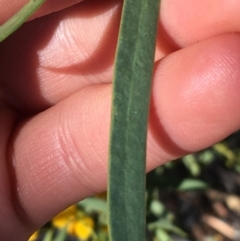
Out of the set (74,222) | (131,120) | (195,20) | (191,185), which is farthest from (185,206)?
(131,120)

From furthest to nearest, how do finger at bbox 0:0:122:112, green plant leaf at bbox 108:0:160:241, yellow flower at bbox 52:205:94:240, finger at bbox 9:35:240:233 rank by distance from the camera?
yellow flower at bbox 52:205:94:240
finger at bbox 0:0:122:112
finger at bbox 9:35:240:233
green plant leaf at bbox 108:0:160:241

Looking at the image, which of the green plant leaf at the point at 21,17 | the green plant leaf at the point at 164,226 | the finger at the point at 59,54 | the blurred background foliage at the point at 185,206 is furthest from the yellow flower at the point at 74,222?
the green plant leaf at the point at 21,17

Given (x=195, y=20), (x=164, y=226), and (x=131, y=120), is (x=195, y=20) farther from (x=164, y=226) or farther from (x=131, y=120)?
(x=164, y=226)

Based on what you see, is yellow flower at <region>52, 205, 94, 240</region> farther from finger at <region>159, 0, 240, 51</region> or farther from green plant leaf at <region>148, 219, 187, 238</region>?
finger at <region>159, 0, 240, 51</region>

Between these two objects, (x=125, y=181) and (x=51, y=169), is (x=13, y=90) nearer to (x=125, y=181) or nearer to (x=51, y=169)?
(x=51, y=169)

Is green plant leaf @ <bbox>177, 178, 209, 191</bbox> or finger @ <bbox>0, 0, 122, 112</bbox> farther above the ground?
finger @ <bbox>0, 0, 122, 112</bbox>

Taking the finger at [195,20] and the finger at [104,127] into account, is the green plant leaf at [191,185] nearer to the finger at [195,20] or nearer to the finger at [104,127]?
the finger at [104,127]

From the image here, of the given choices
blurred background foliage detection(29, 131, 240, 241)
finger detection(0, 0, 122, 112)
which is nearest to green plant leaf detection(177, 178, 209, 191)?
blurred background foliage detection(29, 131, 240, 241)
